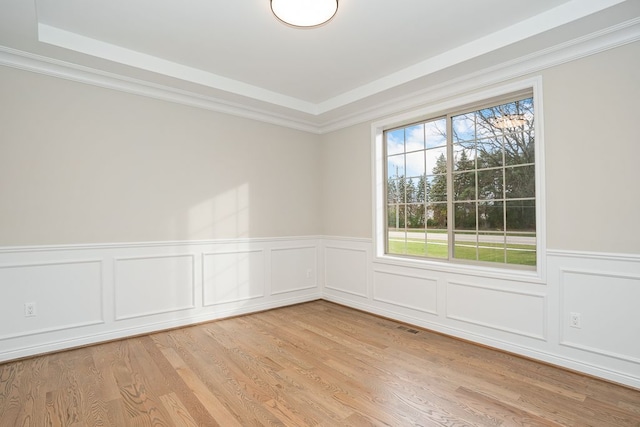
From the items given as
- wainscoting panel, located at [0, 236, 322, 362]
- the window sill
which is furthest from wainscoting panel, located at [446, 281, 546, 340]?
wainscoting panel, located at [0, 236, 322, 362]

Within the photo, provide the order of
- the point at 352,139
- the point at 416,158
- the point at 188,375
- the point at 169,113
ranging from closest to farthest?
1. the point at 188,375
2. the point at 169,113
3. the point at 416,158
4. the point at 352,139

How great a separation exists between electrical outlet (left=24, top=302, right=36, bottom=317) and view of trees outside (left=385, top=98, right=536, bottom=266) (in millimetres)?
3700

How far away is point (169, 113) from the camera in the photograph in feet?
12.2

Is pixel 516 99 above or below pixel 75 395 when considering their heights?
above

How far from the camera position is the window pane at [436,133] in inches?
147

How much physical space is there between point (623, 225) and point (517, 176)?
880 mm

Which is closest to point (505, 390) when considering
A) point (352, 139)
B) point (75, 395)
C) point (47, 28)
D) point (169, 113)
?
point (75, 395)

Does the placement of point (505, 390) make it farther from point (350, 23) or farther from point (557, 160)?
point (350, 23)

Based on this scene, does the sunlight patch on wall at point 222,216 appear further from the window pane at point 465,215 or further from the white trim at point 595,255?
the white trim at point 595,255

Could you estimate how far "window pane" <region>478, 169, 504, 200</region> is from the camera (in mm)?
3264

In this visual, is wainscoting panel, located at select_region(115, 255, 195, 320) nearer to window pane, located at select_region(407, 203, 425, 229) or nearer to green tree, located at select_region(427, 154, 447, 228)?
window pane, located at select_region(407, 203, 425, 229)

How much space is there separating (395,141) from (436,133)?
1.91 feet

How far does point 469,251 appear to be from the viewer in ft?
11.5

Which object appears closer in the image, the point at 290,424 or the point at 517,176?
the point at 290,424
